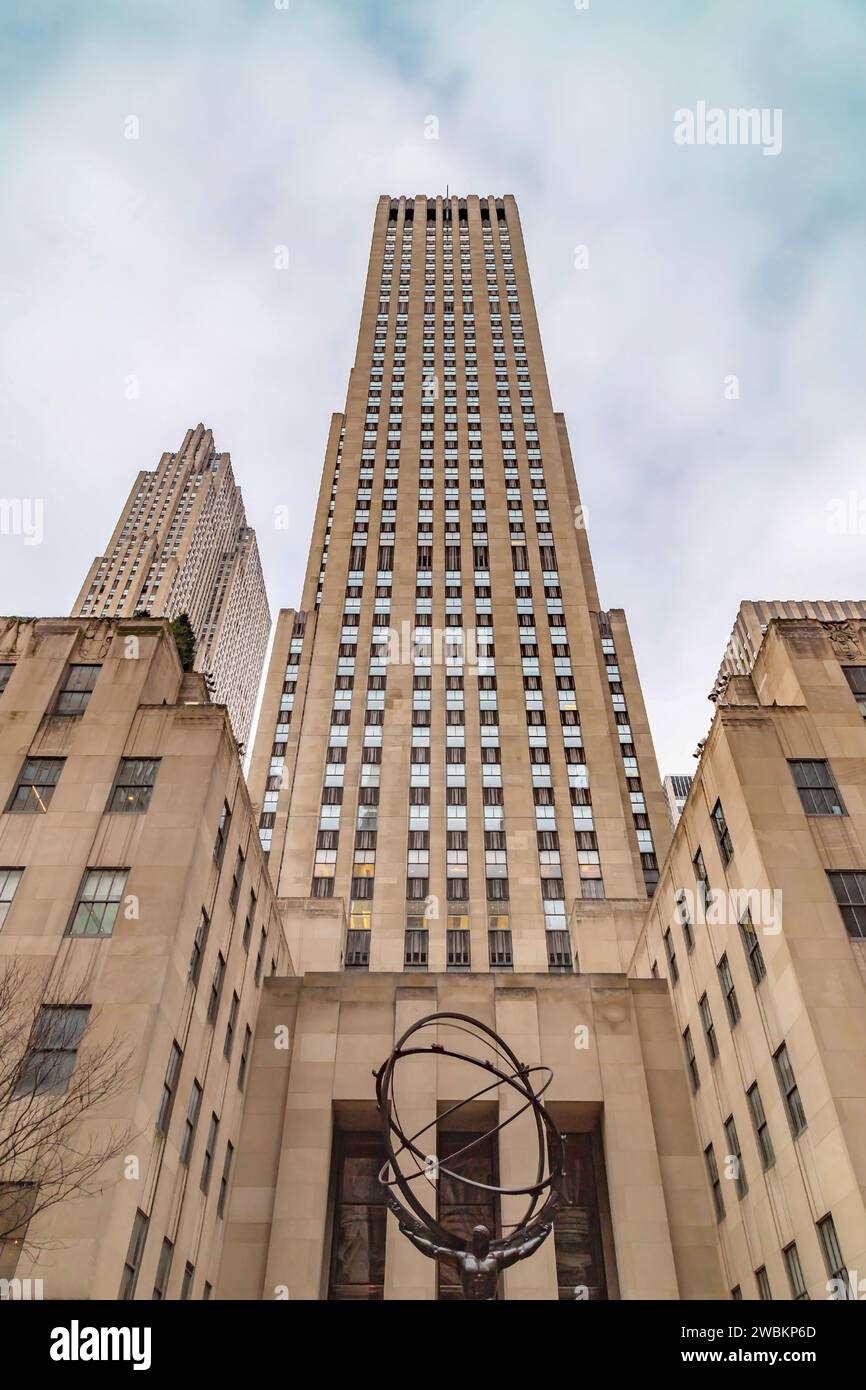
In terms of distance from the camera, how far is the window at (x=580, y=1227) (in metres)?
31.6

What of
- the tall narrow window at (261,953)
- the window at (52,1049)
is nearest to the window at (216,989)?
the tall narrow window at (261,953)

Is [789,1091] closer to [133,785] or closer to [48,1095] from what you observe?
[48,1095]

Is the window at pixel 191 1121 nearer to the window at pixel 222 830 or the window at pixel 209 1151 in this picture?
the window at pixel 209 1151

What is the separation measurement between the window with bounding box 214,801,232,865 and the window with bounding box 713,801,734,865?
56.7 feet

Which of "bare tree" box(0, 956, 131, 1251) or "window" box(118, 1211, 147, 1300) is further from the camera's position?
"window" box(118, 1211, 147, 1300)

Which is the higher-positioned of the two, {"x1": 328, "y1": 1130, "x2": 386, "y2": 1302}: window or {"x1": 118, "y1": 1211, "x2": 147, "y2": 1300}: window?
{"x1": 328, "y1": 1130, "x2": 386, "y2": 1302}: window

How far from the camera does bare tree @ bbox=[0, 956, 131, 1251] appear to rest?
64.7 ft

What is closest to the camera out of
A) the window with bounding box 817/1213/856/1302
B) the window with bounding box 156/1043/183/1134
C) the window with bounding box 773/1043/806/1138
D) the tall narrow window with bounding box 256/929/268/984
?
the window with bounding box 817/1213/856/1302

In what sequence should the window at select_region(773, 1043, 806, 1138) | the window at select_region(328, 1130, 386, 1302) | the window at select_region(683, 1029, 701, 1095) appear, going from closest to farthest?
the window at select_region(773, 1043, 806, 1138) < the window at select_region(328, 1130, 386, 1302) < the window at select_region(683, 1029, 701, 1095)

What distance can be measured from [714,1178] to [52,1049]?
73.7 ft

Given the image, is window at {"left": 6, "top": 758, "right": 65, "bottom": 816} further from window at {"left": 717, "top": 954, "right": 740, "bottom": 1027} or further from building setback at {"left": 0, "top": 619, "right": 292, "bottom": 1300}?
window at {"left": 717, "top": 954, "right": 740, "bottom": 1027}

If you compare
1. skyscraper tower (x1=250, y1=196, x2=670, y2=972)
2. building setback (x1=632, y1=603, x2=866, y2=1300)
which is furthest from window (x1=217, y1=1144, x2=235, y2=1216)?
skyscraper tower (x1=250, y1=196, x2=670, y2=972)

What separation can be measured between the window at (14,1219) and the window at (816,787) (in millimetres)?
23850

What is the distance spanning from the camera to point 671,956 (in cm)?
3559
